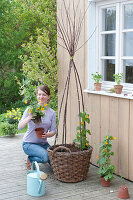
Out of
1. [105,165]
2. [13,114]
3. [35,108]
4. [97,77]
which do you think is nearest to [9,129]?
[13,114]

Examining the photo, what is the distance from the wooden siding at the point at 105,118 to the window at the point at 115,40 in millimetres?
245

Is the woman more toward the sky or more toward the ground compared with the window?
more toward the ground

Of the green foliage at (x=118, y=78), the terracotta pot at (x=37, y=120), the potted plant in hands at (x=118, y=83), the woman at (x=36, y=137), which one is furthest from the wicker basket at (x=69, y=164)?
the green foliage at (x=118, y=78)

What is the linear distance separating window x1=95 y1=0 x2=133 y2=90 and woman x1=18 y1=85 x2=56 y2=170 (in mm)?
883

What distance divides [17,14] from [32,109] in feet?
24.3

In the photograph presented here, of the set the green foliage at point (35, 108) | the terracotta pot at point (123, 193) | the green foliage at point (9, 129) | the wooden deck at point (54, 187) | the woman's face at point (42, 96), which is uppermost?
the woman's face at point (42, 96)

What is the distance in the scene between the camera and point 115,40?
4617 mm

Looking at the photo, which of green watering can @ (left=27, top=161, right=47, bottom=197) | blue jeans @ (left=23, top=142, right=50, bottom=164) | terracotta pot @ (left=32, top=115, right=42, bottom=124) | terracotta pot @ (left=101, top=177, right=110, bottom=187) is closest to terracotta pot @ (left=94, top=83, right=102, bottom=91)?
terracotta pot @ (left=32, top=115, right=42, bottom=124)

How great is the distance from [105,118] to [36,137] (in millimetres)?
971

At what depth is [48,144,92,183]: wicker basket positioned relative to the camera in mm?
4148

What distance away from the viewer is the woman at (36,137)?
4.57 metres

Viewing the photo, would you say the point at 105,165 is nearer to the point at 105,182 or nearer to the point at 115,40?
the point at 105,182

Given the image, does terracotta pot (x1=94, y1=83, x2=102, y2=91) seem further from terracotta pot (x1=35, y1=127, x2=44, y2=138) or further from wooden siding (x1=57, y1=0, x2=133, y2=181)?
terracotta pot (x1=35, y1=127, x2=44, y2=138)

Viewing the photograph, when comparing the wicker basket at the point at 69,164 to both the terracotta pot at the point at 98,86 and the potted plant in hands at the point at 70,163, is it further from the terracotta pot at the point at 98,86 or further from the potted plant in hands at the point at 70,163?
the terracotta pot at the point at 98,86
